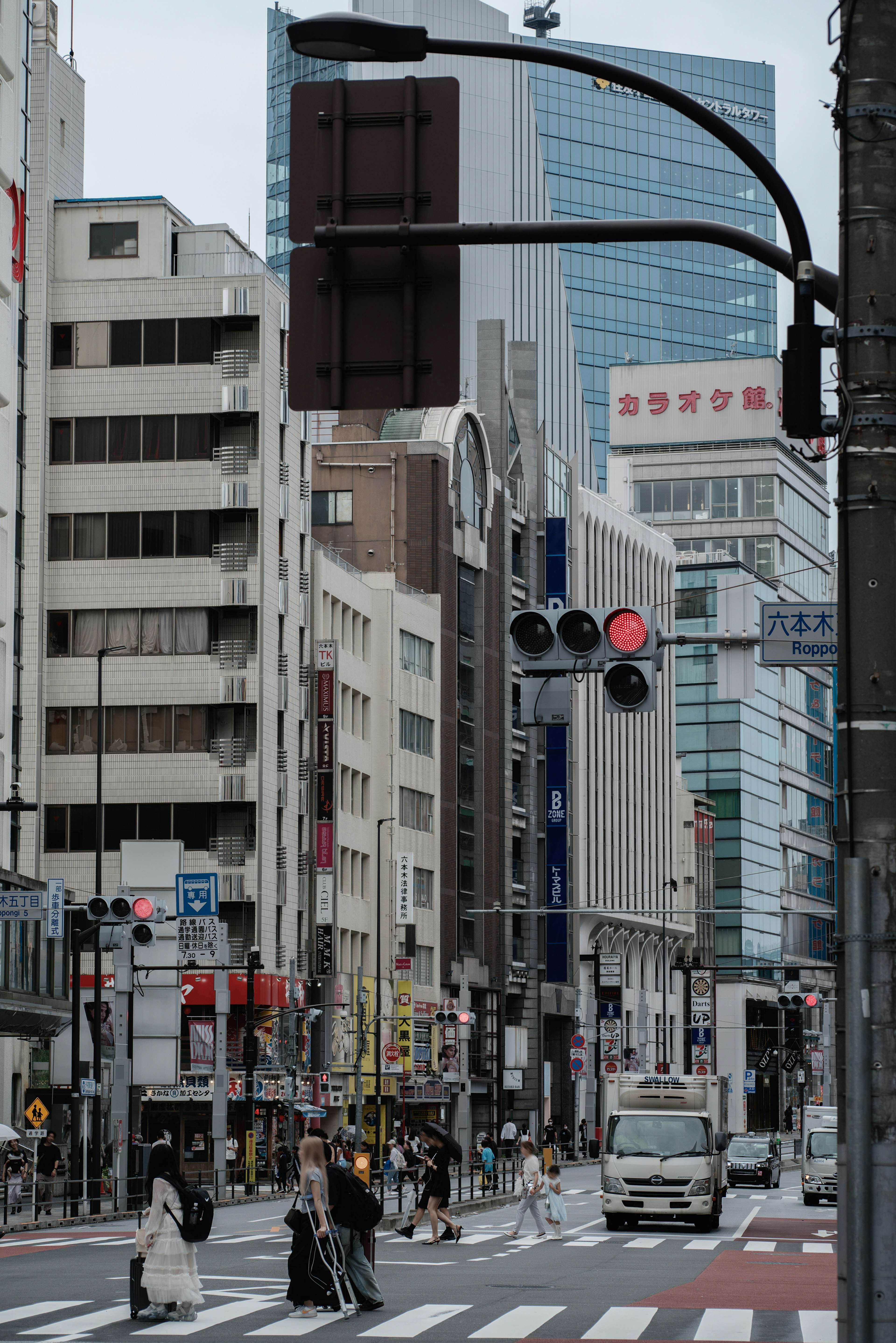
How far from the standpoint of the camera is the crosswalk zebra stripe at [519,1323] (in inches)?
699

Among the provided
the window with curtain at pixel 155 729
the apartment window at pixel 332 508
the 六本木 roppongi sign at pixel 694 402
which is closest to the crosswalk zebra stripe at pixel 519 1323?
the window with curtain at pixel 155 729

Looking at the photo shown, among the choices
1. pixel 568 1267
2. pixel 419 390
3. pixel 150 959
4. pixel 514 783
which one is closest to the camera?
pixel 419 390

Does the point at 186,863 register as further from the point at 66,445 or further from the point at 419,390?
the point at 419,390

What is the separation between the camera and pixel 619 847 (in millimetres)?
122375

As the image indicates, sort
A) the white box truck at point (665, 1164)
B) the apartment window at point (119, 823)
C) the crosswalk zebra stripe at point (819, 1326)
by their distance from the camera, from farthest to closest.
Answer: the apartment window at point (119, 823) < the white box truck at point (665, 1164) < the crosswalk zebra stripe at point (819, 1326)

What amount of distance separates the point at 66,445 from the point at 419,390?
216 ft

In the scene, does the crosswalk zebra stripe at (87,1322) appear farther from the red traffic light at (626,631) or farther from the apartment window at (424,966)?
the apartment window at (424,966)

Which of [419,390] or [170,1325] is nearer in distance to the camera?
[419,390]

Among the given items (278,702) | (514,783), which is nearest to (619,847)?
(514,783)

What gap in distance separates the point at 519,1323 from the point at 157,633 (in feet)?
183

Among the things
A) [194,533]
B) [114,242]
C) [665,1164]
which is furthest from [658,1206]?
[114,242]

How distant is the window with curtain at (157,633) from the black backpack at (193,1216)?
2159 inches

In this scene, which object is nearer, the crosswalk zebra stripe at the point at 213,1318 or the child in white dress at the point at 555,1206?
the crosswalk zebra stripe at the point at 213,1318

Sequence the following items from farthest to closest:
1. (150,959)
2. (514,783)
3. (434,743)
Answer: (514,783)
(434,743)
(150,959)
